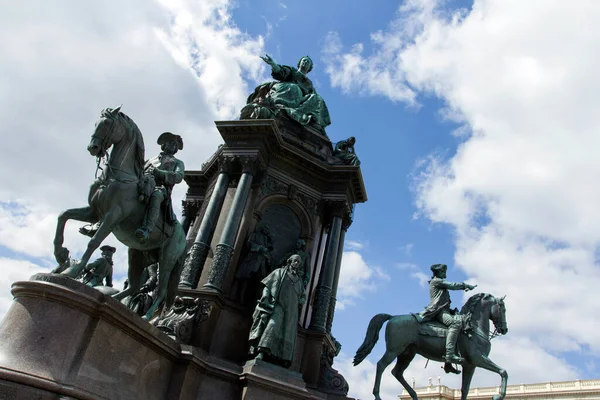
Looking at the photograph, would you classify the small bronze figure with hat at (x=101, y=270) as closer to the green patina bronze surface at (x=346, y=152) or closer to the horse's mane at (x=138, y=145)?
the horse's mane at (x=138, y=145)

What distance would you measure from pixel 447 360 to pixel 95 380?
8299mm

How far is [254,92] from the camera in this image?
16703mm

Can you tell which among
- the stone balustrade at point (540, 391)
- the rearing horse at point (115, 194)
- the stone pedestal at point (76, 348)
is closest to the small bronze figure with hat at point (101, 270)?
Result: the rearing horse at point (115, 194)

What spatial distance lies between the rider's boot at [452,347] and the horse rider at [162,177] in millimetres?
7131

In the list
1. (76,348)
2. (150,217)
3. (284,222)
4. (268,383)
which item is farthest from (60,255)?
(284,222)

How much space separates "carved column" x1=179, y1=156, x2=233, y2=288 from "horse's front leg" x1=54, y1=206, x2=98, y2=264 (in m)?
4.07

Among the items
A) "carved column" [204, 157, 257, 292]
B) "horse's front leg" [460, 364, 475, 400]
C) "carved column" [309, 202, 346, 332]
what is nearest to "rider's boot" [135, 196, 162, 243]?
"carved column" [204, 157, 257, 292]

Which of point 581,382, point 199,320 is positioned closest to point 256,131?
point 199,320

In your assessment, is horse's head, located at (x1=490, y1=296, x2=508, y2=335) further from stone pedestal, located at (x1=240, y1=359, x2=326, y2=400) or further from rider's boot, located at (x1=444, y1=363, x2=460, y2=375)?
stone pedestal, located at (x1=240, y1=359, x2=326, y2=400)

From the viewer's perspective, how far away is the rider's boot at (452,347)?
38.6ft

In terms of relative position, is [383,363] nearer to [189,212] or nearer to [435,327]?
[435,327]

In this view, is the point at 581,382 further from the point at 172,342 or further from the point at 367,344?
the point at 172,342

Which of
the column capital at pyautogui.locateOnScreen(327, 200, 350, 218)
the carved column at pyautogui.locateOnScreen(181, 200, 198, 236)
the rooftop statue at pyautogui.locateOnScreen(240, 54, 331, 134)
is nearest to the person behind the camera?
the column capital at pyautogui.locateOnScreen(327, 200, 350, 218)

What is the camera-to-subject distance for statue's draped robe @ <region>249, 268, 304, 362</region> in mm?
10523
